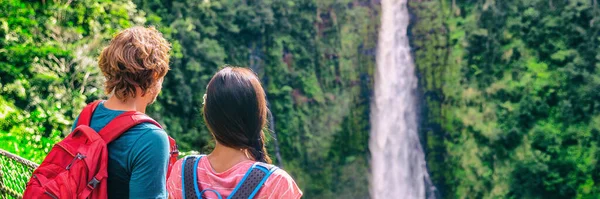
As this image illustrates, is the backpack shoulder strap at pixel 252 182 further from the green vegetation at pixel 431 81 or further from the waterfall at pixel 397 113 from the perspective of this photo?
A: the waterfall at pixel 397 113

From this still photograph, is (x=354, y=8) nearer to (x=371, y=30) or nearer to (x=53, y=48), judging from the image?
(x=371, y=30)

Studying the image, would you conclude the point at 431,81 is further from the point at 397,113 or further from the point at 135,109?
the point at 135,109

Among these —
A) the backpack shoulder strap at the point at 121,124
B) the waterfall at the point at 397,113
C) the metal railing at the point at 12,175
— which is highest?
the backpack shoulder strap at the point at 121,124

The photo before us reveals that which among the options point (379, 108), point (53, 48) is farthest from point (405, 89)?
point (53, 48)

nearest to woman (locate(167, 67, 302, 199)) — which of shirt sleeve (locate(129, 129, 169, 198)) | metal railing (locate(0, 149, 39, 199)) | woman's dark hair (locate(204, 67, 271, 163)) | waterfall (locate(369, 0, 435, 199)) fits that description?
woman's dark hair (locate(204, 67, 271, 163))

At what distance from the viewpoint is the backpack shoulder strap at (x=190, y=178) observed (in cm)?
202

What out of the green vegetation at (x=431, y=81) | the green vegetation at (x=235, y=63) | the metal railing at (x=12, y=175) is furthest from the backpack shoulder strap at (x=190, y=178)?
the green vegetation at (x=431, y=81)

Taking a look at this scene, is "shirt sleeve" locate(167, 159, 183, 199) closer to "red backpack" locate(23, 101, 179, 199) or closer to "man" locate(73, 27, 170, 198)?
"man" locate(73, 27, 170, 198)

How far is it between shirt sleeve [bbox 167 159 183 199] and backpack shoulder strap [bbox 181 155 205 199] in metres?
0.02

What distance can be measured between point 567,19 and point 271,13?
587cm

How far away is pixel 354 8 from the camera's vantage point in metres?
15.4

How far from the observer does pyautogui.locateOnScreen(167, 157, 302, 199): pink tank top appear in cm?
192

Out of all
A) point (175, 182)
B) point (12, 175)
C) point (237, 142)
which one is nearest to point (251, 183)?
point (237, 142)

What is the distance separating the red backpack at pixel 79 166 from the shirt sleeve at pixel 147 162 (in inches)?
2.2
